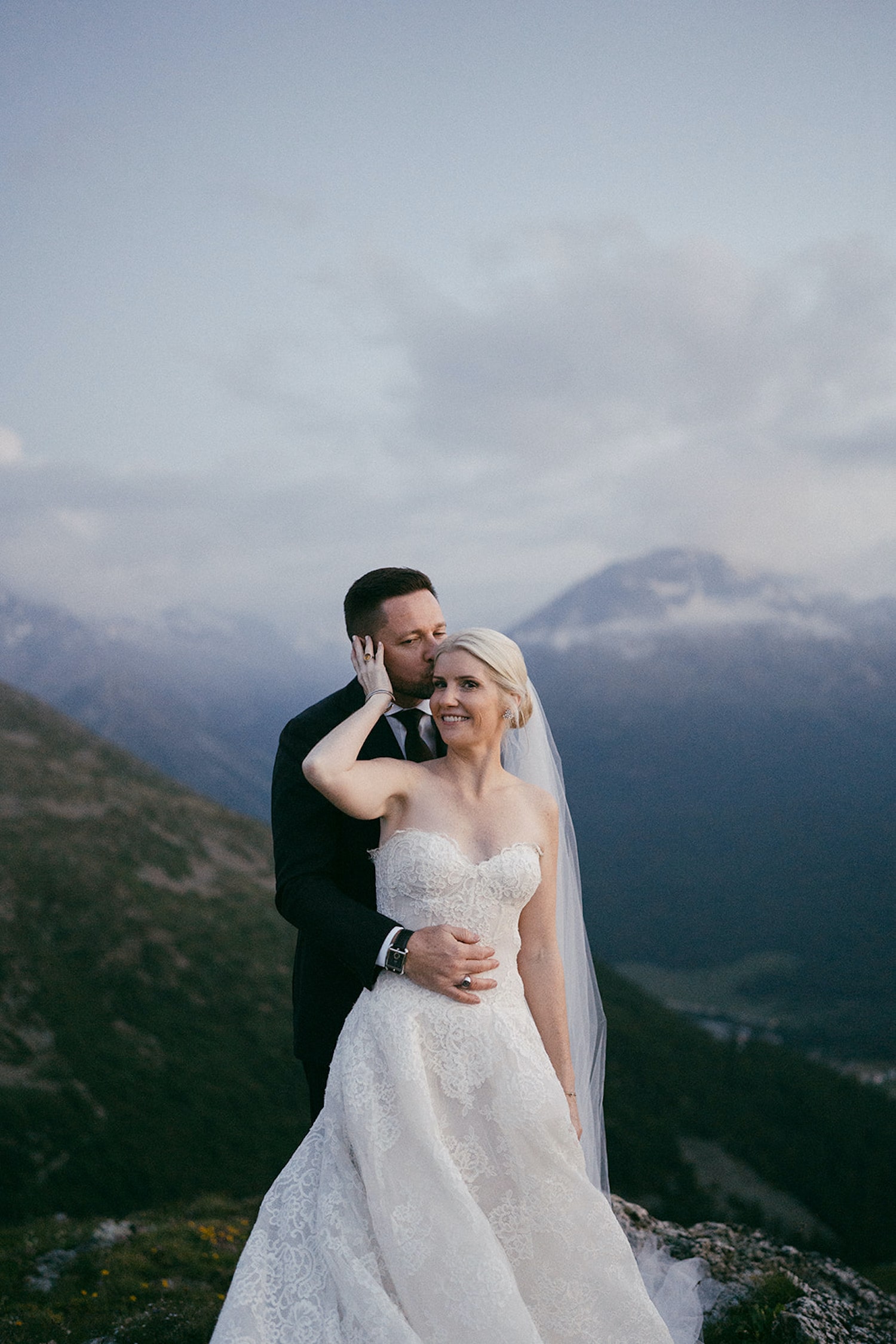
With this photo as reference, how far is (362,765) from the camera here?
4043mm

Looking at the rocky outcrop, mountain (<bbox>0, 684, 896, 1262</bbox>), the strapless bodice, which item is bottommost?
mountain (<bbox>0, 684, 896, 1262</bbox>)

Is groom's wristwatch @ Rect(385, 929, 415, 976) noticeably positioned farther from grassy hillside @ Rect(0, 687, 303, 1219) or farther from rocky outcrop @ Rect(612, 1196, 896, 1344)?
grassy hillside @ Rect(0, 687, 303, 1219)

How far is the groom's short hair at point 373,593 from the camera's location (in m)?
4.46

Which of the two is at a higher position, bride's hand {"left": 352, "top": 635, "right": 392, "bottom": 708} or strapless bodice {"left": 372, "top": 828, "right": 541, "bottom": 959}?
bride's hand {"left": 352, "top": 635, "right": 392, "bottom": 708}

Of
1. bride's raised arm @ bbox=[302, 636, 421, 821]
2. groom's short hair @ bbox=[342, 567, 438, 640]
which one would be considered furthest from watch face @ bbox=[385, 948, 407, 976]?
groom's short hair @ bbox=[342, 567, 438, 640]

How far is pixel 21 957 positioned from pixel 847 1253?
61355 millimetres

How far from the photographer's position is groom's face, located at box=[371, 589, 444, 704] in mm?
4477

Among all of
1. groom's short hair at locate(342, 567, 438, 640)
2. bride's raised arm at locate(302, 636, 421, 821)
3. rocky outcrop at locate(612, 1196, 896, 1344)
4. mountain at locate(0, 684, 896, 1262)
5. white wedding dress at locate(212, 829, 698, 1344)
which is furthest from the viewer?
mountain at locate(0, 684, 896, 1262)

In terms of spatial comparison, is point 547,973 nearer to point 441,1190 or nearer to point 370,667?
point 441,1190

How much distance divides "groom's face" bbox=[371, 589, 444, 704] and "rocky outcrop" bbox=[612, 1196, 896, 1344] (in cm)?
449

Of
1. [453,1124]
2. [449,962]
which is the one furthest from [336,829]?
[453,1124]

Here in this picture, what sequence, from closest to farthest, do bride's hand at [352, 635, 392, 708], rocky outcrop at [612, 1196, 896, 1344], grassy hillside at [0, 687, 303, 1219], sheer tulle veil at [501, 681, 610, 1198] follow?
bride's hand at [352, 635, 392, 708] → sheer tulle veil at [501, 681, 610, 1198] → rocky outcrop at [612, 1196, 896, 1344] → grassy hillside at [0, 687, 303, 1219]

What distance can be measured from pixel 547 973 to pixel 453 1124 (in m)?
0.81

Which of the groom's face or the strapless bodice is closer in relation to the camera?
the strapless bodice
